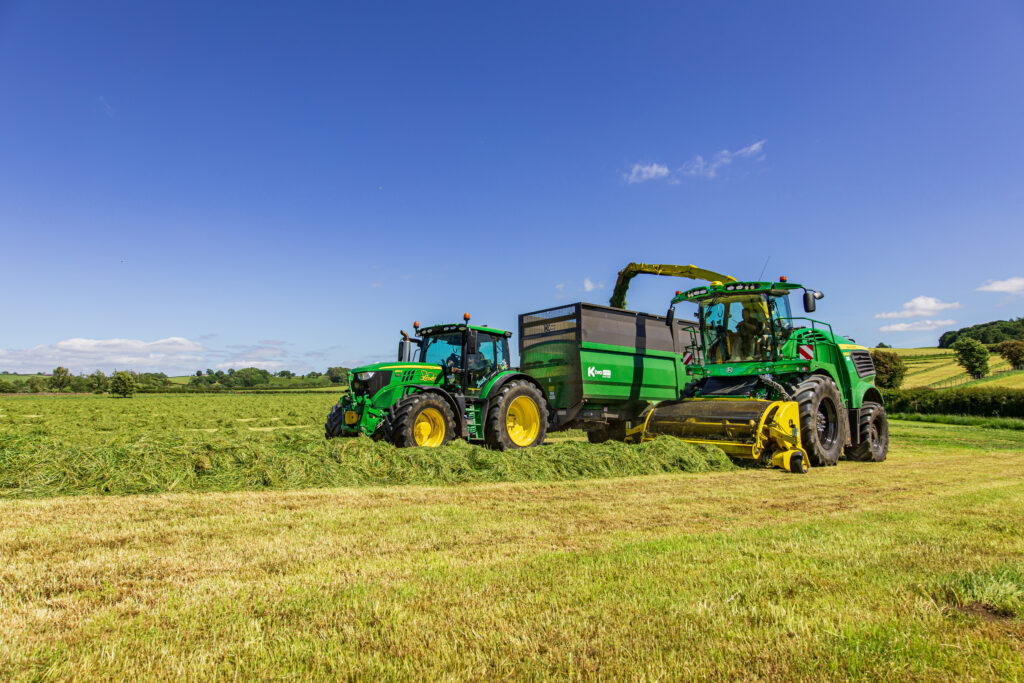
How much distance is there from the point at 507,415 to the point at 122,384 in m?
63.2

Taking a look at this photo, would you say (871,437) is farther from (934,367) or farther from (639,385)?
(934,367)

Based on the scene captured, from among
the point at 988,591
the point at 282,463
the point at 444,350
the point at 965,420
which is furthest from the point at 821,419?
the point at 965,420

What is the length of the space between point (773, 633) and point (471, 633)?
139 centimetres

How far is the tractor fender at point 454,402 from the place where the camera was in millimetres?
10172

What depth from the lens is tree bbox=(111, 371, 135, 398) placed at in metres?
60.8

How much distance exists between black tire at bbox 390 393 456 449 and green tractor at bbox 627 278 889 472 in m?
3.66

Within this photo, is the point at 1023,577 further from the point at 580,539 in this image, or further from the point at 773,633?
the point at 580,539

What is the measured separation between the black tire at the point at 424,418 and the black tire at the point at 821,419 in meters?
5.82

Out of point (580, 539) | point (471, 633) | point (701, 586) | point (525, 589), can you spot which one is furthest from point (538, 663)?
point (580, 539)

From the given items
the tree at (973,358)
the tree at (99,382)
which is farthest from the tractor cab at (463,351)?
the tree at (99,382)

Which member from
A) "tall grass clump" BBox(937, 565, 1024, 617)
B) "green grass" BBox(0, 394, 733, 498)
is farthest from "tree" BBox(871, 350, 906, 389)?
"tall grass clump" BBox(937, 565, 1024, 617)

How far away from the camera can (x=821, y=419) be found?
10906 millimetres

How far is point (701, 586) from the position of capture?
3.46m

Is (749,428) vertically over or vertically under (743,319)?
under
